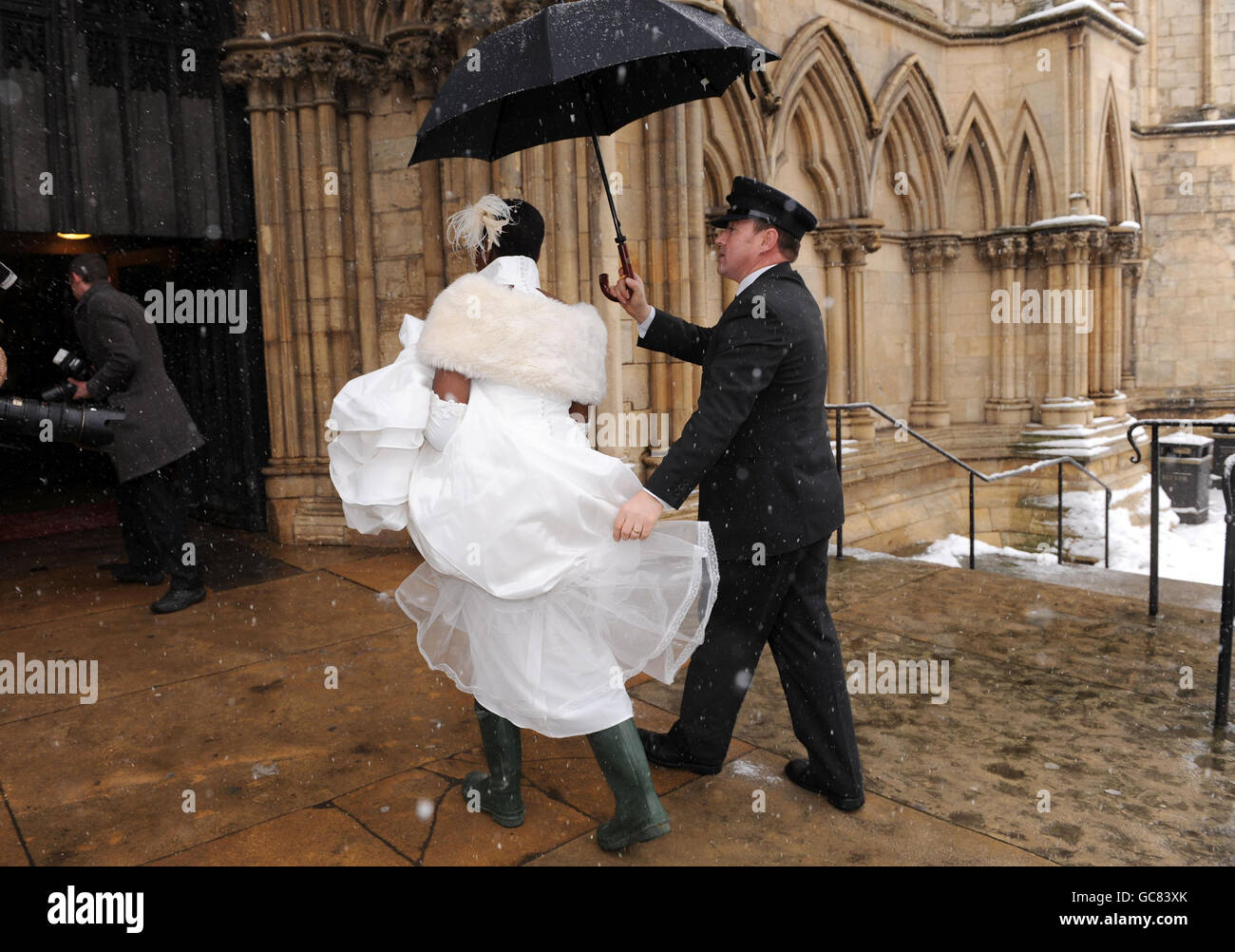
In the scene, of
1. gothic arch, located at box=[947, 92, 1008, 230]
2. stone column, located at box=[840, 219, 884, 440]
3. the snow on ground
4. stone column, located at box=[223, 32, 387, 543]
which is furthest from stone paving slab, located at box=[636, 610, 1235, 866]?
gothic arch, located at box=[947, 92, 1008, 230]

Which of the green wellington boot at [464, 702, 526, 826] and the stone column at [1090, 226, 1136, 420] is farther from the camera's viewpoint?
the stone column at [1090, 226, 1136, 420]

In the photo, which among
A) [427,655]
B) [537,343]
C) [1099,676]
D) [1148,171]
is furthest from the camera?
[1148,171]

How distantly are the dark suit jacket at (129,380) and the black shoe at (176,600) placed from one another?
630mm

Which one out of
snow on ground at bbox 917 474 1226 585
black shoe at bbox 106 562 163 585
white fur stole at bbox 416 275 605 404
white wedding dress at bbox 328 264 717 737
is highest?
white fur stole at bbox 416 275 605 404

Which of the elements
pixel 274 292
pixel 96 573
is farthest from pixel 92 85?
pixel 96 573

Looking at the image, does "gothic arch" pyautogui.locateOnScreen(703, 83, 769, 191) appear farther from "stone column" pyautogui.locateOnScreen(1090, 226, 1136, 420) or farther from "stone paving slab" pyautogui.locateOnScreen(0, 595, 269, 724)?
"stone column" pyautogui.locateOnScreen(1090, 226, 1136, 420)

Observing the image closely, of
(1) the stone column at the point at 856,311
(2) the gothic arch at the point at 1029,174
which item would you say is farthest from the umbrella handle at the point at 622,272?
(2) the gothic arch at the point at 1029,174

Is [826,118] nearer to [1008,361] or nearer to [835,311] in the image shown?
[835,311]

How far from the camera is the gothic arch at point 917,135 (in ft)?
33.0

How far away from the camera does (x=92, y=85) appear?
18.9 feet

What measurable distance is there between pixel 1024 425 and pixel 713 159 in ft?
18.0

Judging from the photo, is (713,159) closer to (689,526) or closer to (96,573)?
(96,573)

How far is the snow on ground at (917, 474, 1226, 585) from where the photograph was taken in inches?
374

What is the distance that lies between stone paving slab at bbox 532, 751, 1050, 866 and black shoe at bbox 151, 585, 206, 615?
314 centimetres
